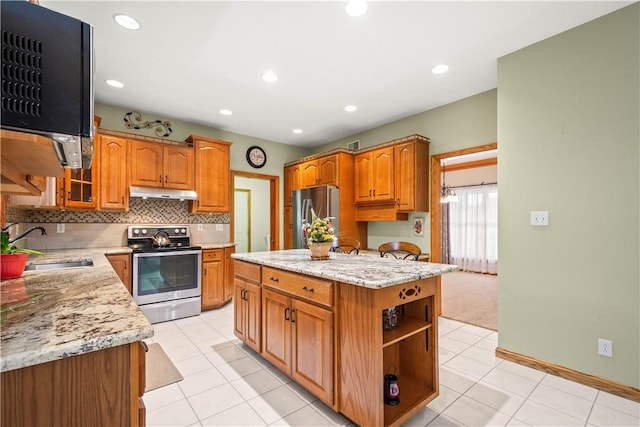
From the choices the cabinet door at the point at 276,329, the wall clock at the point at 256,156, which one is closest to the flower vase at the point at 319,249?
the cabinet door at the point at 276,329

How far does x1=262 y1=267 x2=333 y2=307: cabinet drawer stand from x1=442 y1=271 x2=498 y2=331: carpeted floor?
2.59m

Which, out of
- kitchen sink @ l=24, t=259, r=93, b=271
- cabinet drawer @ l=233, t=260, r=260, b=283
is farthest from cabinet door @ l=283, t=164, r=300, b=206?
kitchen sink @ l=24, t=259, r=93, b=271

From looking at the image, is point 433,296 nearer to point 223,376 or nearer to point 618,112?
point 223,376

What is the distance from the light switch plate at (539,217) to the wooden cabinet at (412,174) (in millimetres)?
1448

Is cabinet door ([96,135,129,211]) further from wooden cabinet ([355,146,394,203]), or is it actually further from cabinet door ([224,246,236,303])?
wooden cabinet ([355,146,394,203])

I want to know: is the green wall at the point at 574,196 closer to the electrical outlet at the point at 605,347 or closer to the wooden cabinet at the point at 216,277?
the electrical outlet at the point at 605,347

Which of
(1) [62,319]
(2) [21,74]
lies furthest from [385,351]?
(2) [21,74]

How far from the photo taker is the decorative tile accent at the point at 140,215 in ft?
11.3

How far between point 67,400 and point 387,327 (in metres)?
1.52

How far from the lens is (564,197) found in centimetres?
236

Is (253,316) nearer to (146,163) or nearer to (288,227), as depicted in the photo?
Answer: (146,163)

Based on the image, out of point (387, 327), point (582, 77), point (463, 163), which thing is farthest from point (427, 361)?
point (463, 163)

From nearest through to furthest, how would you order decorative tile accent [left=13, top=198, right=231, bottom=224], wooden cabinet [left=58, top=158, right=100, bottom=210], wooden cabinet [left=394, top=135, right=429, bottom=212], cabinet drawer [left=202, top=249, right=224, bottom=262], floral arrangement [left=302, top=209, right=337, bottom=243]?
floral arrangement [left=302, top=209, right=337, bottom=243], wooden cabinet [left=58, top=158, right=100, bottom=210], decorative tile accent [left=13, top=198, right=231, bottom=224], wooden cabinet [left=394, top=135, right=429, bottom=212], cabinet drawer [left=202, top=249, right=224, bottom=262]

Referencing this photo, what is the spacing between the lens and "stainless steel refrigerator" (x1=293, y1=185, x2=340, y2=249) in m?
4.39
